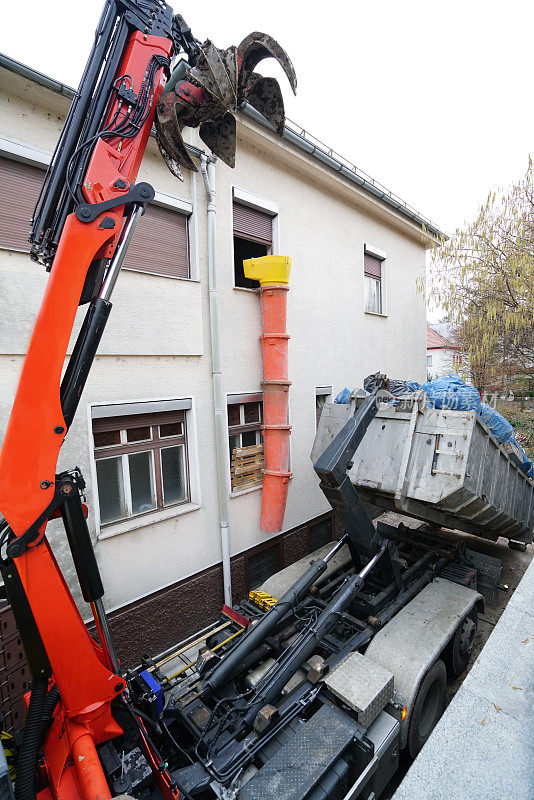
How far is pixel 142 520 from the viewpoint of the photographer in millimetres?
4918

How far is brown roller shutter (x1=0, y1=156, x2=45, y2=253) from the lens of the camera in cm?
390

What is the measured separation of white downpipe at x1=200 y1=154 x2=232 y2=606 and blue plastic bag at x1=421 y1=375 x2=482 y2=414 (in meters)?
2.77

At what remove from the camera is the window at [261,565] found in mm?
6367

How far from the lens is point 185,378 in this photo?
5.33 metres

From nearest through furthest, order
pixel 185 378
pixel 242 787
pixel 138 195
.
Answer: pixel 138 195
pixel 242 787
pixel 185 378

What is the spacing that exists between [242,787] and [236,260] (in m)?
7.02

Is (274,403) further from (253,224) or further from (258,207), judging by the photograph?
(258,207)

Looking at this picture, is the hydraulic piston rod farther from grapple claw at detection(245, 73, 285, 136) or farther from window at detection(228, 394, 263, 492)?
grapple claw at detection(245, 73, 285, 136)

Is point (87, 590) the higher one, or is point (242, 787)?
point (87, 590)

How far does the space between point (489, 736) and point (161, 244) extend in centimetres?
550

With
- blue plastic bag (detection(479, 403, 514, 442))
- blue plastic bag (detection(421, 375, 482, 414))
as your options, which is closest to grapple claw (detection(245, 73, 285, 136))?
blue plastic bag (detection(421, 375, 482, 414))

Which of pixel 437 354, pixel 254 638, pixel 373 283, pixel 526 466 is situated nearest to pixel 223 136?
pixel 254 638

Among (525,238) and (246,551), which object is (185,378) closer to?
(246,551)

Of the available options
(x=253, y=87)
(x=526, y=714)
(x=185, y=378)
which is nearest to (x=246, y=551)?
(x=185, y=378)
